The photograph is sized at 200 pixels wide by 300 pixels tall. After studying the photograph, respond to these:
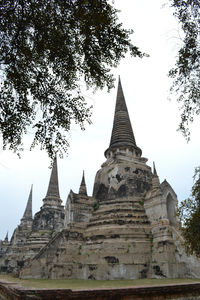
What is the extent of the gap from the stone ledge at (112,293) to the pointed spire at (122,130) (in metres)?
16.2

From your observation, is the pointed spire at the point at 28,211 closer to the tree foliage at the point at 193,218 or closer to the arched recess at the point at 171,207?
the arched recess at the point at 171,207

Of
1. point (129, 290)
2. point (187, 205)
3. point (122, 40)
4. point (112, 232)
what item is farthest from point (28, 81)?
point (112, 232)

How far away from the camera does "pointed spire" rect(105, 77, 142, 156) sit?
80.6ft

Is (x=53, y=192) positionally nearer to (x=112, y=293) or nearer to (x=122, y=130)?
(x=122, y=130)

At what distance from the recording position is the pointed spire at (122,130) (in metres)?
24.6

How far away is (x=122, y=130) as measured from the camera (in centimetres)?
2564

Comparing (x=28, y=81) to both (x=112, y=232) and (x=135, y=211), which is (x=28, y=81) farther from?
(x=135, y=211)

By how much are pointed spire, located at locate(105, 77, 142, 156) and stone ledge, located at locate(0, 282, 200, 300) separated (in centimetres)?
1616

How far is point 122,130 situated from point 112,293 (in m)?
19.5

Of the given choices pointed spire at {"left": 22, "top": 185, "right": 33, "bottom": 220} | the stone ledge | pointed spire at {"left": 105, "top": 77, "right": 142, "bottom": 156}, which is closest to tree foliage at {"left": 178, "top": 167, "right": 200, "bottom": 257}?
the stone ledge

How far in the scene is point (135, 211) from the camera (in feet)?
59.6

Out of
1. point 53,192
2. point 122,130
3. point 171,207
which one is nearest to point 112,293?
point 171,207

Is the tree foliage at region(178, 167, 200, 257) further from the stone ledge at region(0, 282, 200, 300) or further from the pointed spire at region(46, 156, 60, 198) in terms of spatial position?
the pointed spire at region(46, 156, 60, 198)

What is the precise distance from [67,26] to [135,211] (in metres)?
14.7
